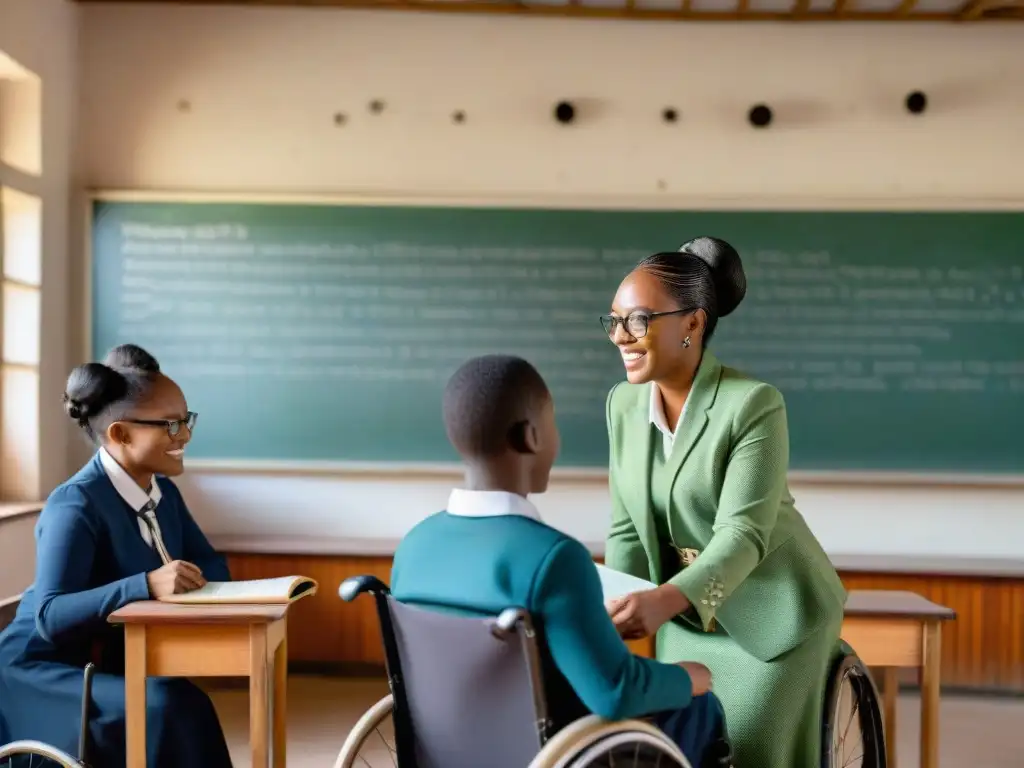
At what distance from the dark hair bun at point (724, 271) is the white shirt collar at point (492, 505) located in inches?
27.0

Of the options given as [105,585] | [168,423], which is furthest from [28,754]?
[168,423]

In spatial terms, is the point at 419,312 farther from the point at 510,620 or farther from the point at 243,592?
the point at 510,620

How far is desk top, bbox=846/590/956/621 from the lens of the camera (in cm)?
226

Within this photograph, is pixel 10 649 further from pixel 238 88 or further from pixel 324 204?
pixel 238 88

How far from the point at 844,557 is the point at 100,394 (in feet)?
10.2

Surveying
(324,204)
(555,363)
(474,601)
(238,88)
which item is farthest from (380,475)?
(474,601)

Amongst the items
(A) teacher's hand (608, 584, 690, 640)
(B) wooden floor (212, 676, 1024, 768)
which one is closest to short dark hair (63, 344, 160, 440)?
(A) teacher's hand (608, 584, 690, 640)

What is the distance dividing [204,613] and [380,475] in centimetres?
226

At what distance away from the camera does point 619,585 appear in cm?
171

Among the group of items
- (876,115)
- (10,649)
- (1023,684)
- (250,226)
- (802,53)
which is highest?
(802,53)

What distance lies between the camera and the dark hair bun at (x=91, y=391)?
2242mm

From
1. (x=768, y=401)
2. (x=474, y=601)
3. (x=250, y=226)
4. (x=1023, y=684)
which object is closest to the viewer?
(x=474, y=601)

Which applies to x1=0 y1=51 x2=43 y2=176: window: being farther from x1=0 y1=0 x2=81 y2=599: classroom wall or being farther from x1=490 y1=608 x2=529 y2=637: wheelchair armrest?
x1=490 y1=608 x2=529 y2=637: wheelchair armrest

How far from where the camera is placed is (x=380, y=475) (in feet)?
14.3
